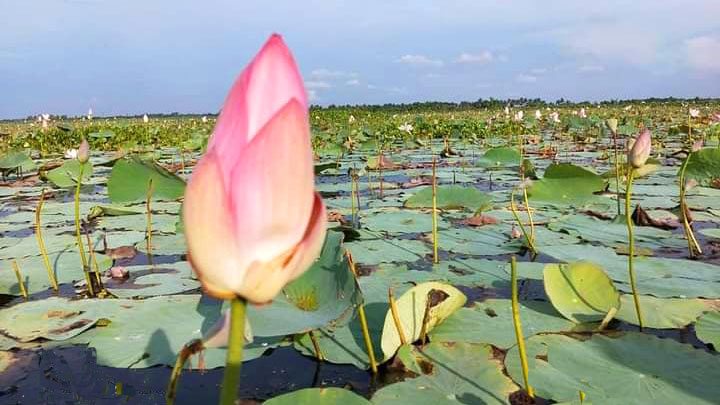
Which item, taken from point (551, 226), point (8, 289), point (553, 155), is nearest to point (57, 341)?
point (8, 289)

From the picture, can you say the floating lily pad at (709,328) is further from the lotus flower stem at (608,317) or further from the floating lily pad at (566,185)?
the floating lily pad at (566,185)

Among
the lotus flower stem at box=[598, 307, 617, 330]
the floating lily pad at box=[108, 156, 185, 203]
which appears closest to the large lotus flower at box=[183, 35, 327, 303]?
the lotus flower stem at box=[598, 307, 617, 330]

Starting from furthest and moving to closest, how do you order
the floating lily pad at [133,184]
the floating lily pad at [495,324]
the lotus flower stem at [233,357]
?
1. the floating lily pad at [133,184]
2. the floating lily pad at [495,324]
3. the lotus flower stem at [233,357]

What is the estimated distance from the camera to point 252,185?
43 cm

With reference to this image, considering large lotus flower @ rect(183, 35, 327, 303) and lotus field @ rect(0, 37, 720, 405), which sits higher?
large lotus flower @ rect(183, 35, 327, 303)

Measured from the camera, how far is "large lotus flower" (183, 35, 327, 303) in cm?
42

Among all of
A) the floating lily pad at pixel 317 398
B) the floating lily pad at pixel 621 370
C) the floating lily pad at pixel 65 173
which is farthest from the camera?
the floating lily pad at pixel 65 173

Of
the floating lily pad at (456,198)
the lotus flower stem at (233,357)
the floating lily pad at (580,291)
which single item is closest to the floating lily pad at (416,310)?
the floating lily pad at (580,291)

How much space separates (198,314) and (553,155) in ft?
18.5

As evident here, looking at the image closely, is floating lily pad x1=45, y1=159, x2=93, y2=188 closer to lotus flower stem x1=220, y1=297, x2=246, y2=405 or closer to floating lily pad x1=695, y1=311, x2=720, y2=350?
floating lily pad x1=695, y1=311, x2=720, y2=350

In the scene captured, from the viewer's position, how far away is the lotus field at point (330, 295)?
43cm

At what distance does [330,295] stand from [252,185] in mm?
1038

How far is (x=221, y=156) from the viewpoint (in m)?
0.43

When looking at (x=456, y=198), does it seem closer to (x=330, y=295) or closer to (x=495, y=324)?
(x=495, y=324)
